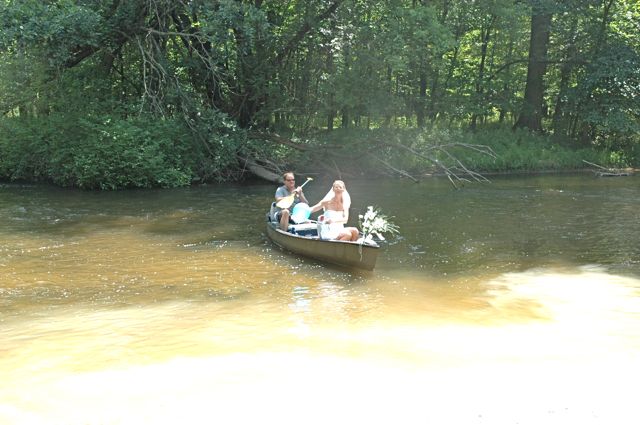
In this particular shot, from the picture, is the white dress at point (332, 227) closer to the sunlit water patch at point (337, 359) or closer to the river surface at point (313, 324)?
the river surface at point (313, 324)

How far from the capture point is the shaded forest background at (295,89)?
59.9 feet

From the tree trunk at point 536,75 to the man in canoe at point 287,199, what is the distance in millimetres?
17324

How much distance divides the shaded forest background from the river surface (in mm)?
5524

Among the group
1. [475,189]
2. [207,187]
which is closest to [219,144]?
[207,187]

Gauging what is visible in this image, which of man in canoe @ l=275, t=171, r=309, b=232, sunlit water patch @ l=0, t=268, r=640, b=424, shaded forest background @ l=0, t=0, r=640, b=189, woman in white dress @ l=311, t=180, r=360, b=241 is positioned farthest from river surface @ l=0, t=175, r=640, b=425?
shaded forest background @ l=0, t=0, r=640, b=189

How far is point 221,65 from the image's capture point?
2008 centimetres

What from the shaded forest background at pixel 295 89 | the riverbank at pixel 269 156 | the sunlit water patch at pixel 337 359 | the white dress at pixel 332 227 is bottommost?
the sunlit water patch at pixel 337 359

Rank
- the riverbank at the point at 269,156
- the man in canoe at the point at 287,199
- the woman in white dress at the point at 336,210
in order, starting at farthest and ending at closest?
the riverbank at the point at 269,156
the man in canoe at the point at 287,199
the woman in white dress at the point at 336,210

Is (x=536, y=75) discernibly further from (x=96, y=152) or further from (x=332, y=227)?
(x=332, y=227)

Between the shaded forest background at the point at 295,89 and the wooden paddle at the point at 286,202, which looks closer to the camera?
the wooden paddle at the point at 286,202

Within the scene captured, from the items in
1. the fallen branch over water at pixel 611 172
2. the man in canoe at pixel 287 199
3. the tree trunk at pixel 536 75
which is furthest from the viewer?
the tree trunk at pixel 536 75

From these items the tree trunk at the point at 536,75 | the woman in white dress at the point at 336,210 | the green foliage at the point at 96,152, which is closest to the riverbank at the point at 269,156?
the green foliage at the point at 96,152

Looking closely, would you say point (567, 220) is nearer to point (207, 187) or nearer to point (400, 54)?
point (400, 54)

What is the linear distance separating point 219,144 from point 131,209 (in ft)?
16.3
